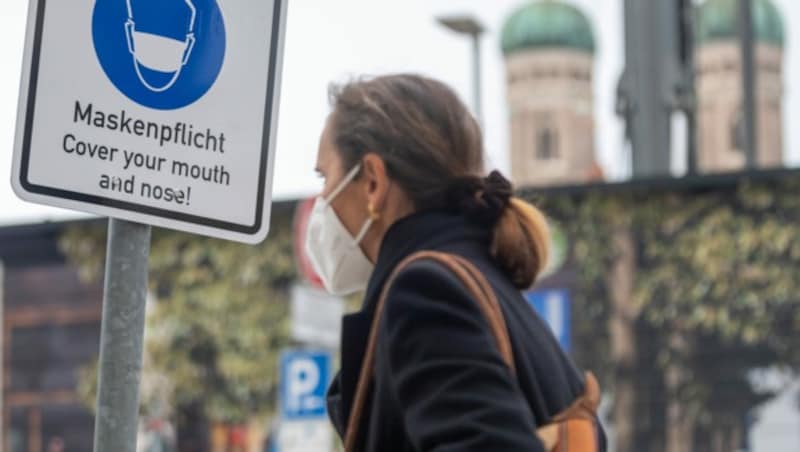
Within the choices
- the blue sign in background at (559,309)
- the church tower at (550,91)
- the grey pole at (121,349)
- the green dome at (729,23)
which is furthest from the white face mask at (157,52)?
the church tower at (550,91)

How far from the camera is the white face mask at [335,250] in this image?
3271 mm

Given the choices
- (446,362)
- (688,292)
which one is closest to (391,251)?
(446,362)

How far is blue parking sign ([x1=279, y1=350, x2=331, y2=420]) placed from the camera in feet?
44.0

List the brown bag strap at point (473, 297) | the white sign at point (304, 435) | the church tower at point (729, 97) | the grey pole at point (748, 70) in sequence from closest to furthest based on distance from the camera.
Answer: the brown bag strap at point (473, 297) < the white sign at point (304, 435) < the grey pole at point (748, 70) < the church tower at point (729, 97)

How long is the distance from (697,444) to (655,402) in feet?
1.72

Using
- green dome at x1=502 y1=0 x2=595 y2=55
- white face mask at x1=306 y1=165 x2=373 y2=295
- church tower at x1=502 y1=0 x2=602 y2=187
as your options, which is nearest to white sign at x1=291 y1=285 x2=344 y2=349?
white face mask at x1=306 y1=165 x2=373 y2=295

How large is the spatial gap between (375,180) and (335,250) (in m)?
0.20

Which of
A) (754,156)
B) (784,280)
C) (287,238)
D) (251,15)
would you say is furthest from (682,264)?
(251,15)

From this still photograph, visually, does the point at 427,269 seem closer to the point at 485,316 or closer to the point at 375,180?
the point at 485,316

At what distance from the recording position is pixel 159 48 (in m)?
3.11

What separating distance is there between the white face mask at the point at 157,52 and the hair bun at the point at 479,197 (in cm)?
45

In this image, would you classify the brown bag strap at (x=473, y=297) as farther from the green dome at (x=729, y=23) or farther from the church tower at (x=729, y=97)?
the church tower at (x=729, y=97)

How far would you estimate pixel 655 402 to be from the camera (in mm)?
17047

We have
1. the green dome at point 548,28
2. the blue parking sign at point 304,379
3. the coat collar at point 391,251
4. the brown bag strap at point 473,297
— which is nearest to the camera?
the brown bag strap at point 473,297
